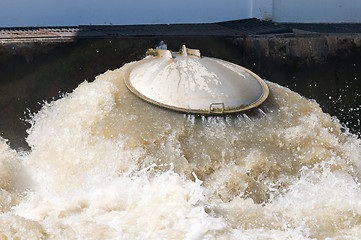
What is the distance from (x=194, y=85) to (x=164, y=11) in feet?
8.79

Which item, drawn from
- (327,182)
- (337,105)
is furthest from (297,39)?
(327,182)

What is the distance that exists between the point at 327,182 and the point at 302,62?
2536 millimetres

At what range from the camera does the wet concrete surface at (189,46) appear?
5.13m

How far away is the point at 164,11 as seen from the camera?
21.3ft

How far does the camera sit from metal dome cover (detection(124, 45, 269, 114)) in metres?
4.02

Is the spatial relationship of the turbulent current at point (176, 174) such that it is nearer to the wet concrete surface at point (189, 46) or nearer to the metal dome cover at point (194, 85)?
the metal dome cover at point (194, 85)

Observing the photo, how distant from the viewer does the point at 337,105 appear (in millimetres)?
5754

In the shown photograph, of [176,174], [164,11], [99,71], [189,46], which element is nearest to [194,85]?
[176,174]

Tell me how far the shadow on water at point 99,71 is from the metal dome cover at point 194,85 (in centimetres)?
95

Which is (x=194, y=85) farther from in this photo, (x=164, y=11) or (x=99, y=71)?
(x=164, y=11)

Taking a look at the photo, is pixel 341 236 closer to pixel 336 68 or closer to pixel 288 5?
pixel 336 68

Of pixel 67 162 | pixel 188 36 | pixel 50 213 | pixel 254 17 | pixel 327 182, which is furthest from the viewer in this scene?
pixel 254 17

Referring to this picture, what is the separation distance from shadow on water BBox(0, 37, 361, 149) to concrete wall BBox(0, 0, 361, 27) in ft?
3.36

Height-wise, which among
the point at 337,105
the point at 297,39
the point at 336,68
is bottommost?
the point at 337,105
